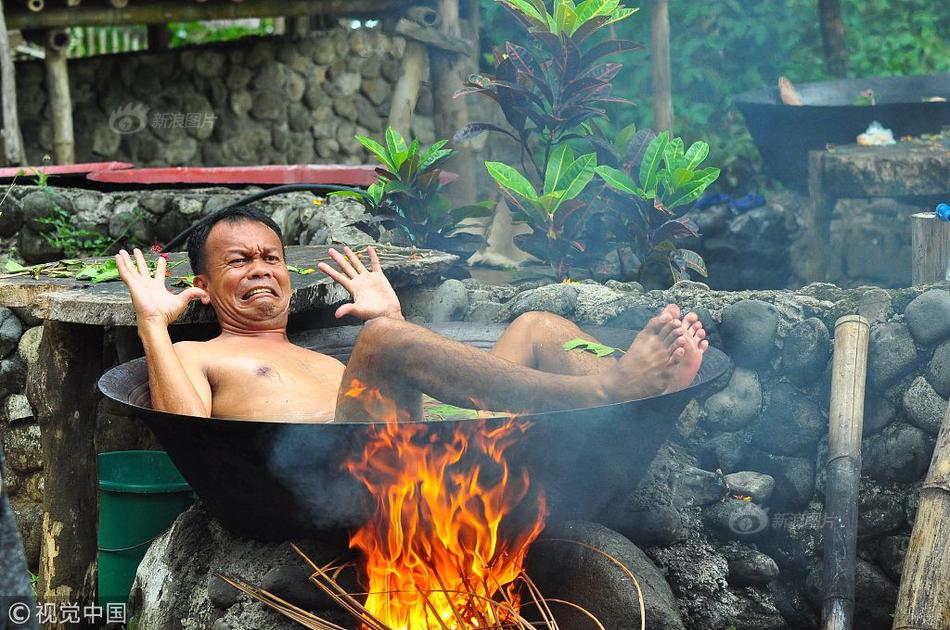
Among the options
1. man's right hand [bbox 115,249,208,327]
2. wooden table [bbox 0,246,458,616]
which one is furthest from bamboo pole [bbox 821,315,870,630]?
man's right hand [bbox 115,249,208,327]

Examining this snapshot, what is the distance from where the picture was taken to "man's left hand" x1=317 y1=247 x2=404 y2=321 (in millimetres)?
3805

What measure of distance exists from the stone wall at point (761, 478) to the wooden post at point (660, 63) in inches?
172

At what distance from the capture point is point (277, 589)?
131 inches

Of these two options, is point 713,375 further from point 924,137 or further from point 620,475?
point 924,137

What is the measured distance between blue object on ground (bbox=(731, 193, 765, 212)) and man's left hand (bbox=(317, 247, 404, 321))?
5.26 meters

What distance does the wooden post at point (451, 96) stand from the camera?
812 centimetres

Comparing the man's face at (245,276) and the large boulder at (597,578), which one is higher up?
the man's face at (245,276)

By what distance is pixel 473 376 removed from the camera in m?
3.20

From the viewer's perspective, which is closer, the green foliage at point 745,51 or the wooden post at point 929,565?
the wooden post at point 929,565

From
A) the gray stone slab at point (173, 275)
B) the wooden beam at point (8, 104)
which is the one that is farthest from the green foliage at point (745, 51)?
the gray stone slab at point (173, 275)

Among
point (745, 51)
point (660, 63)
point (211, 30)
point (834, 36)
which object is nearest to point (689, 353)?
point (660, 63)

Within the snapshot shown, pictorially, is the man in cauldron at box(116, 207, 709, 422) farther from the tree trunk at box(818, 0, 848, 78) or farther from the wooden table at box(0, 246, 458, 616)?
the tree trunk at box(818, 0, 848, 78)

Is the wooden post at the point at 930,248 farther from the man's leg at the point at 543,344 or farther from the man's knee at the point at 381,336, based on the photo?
the man's knee at the point at 381,336

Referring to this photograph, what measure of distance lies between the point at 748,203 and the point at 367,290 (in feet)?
18.2
